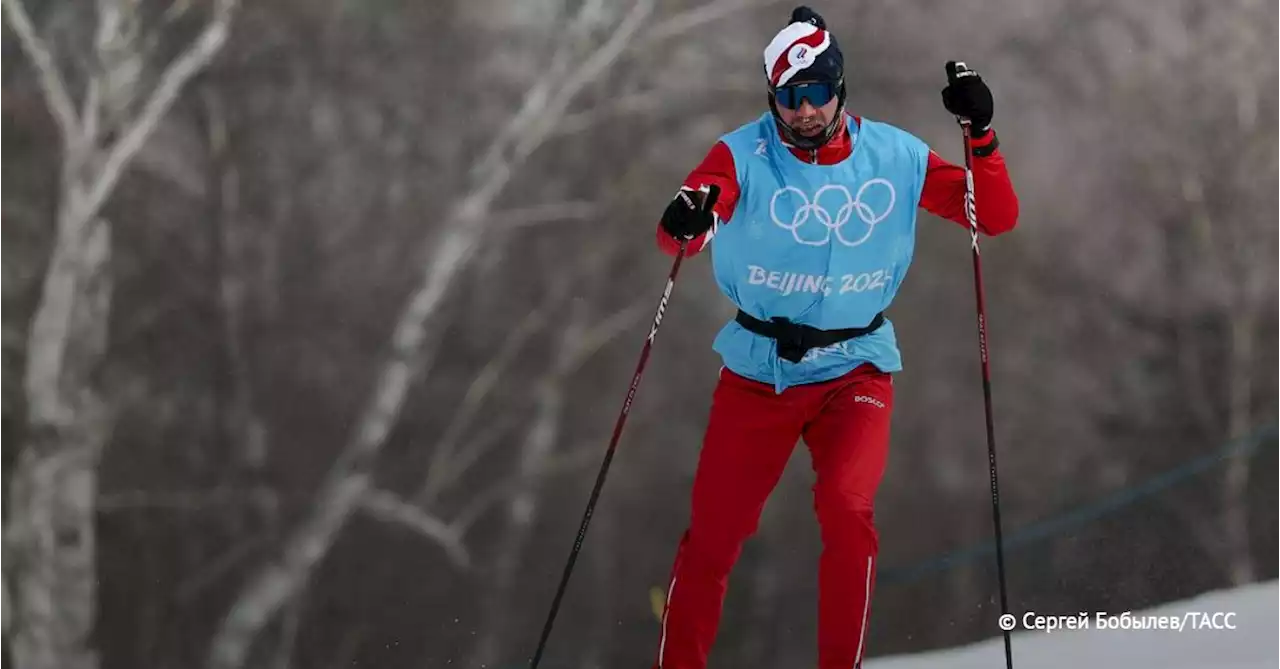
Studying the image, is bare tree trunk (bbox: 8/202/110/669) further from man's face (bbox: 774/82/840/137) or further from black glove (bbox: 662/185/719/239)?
man's face (bbox: 774/82/840/137)

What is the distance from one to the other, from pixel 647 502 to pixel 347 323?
711 mm

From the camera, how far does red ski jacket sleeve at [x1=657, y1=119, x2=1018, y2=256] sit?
75.1 inches

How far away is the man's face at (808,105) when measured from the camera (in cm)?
188

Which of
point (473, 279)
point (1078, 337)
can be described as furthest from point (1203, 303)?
point (473, 279)

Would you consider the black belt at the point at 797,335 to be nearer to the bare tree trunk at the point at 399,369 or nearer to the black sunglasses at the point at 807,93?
the black sunglasses at the point at 807,93

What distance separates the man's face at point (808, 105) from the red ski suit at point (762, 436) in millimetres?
66

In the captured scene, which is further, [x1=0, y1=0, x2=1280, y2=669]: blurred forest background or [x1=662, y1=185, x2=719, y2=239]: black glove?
[x1=0, y1=0, x2=1280, y2=669]: blurred forest background

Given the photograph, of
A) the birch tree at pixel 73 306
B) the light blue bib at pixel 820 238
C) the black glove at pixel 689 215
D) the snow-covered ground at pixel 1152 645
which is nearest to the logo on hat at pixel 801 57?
the light blue bib at pixel 820 238

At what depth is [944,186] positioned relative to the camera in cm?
201

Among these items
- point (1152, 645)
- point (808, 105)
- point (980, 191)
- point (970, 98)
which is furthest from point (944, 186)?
point (1152, 645)

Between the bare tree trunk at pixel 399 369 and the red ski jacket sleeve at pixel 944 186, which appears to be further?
the bare tree trunk at pixel 399 369

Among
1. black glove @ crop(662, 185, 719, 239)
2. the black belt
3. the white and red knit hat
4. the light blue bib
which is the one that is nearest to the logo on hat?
the white and red knit hat

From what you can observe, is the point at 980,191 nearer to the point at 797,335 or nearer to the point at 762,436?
the point at 797,335

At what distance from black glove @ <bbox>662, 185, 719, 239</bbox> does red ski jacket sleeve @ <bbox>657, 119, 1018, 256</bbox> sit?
46 mm
